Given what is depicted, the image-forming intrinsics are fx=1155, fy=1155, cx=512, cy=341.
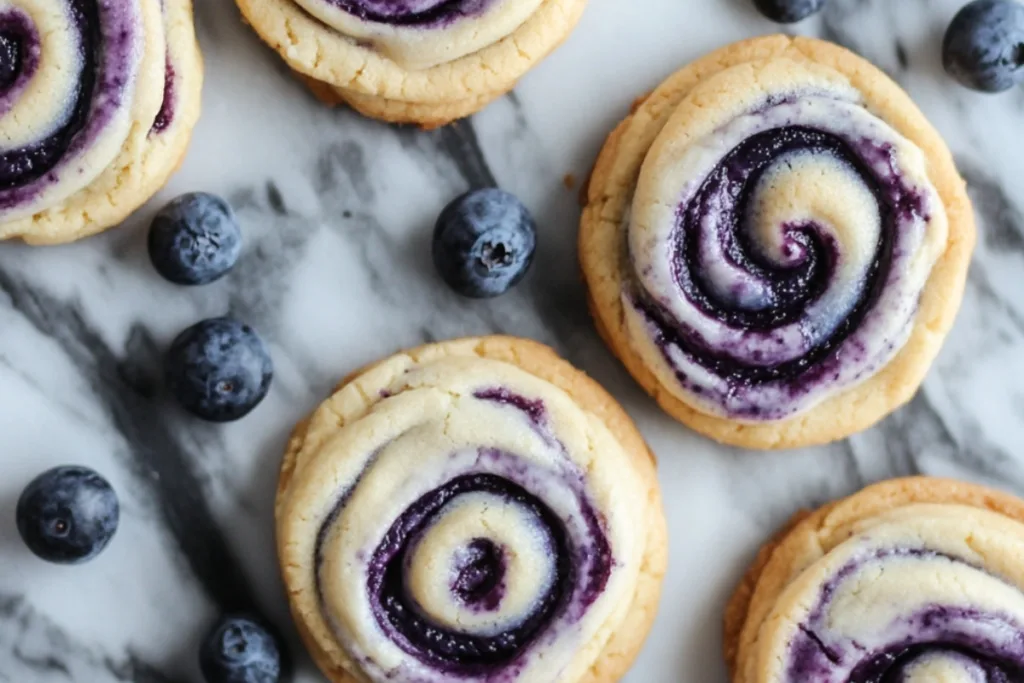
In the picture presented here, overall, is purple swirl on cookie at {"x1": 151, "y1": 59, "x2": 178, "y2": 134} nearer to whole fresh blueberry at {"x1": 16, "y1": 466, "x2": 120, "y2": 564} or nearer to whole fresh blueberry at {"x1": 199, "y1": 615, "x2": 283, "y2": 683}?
whole fresh blueberry at {"x1": 16, "y1": 466, "x2": 120, "y2": 564}

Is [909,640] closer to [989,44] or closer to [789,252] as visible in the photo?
[789,252]

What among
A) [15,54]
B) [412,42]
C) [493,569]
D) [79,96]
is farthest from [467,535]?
[15,54]

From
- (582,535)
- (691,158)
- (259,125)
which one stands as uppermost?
(259,125)

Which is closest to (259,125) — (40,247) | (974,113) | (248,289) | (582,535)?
(248,289)

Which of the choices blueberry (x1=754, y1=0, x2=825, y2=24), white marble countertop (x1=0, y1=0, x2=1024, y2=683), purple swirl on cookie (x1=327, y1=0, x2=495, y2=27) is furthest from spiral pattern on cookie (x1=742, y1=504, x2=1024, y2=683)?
purple swirl on cookie (x1=327, y1=0, x2=495, y2=27)

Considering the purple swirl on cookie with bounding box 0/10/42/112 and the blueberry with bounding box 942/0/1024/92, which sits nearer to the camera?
the purple swirl on cookie with bounding box 0/10/42/112

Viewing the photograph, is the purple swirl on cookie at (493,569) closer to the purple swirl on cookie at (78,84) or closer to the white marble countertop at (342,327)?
the white marble countertop at (342,327)

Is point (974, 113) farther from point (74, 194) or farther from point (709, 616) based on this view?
point (74, 194)
